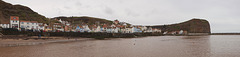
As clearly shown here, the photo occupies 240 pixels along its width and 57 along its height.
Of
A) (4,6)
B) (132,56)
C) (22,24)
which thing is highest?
(4,6)

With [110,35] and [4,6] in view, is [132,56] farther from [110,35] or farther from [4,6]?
[4,6]

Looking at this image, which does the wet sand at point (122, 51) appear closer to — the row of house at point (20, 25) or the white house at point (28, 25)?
the row of house at point (20, 25)

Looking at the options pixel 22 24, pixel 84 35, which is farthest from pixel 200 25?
pixel 22 24

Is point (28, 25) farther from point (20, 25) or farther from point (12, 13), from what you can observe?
point (12, 13)

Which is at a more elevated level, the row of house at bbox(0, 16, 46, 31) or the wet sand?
the row of house at bbox(0, 16, 46, 31)

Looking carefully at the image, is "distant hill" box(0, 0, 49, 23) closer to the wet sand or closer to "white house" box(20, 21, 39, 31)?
"white house" box(20, 21, 39, 31)

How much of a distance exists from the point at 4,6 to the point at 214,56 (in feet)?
451

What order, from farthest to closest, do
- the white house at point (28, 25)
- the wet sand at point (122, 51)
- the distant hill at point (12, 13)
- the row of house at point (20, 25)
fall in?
the distant hill at point (12, 13) → the white house at point (28, 25) → the row of house at point (20, 25) → the wet sand at point (122, 51)

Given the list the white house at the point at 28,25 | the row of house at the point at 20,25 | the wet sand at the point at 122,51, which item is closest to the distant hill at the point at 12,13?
the row of house at the point at 20,25

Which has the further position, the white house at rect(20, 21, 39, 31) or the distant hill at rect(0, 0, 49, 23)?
the distant hill at rect(0, 0, 49, 23)

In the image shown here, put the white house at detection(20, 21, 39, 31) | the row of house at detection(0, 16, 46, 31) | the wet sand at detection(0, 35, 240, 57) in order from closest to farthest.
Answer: the wet sand at detection(0, 35, 240, 57)
the row of house at detection(0, 16, 46, 31)
the white house at detection(20, 21, 39, 31)

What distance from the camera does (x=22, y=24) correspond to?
66.0 metres

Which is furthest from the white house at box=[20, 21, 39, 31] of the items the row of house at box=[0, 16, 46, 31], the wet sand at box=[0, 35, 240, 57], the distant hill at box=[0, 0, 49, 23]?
the wet sand at box=[0, 35, 240, 57]

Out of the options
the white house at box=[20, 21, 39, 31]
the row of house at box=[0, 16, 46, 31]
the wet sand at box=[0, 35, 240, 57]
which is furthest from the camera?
the white house at box=[20, 21, 39, 31]
